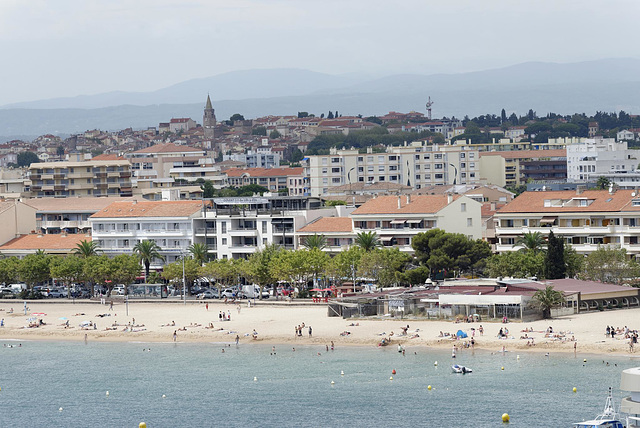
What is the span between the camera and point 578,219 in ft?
261

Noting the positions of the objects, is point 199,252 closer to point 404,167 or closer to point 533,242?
point 533,242

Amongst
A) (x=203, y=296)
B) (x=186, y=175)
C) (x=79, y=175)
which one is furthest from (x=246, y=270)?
(x=186, y=175)

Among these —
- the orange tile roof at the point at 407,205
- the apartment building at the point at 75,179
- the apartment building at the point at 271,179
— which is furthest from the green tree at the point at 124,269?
the apartment building at the point at 271,179

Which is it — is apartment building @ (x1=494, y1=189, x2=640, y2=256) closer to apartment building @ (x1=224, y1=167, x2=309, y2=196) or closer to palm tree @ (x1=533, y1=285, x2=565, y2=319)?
palm tree @ (x1=533, y1=285, x2=565, y2=319)

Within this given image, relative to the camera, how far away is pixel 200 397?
51969 mm

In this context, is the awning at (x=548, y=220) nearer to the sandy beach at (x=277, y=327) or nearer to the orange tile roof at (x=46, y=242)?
the sandy beach at (x=277, y=327)

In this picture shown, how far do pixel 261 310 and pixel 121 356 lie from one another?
512 inches

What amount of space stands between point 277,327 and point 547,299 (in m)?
15.6

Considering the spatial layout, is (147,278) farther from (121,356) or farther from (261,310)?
(121,356)

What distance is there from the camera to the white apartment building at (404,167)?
517 feet

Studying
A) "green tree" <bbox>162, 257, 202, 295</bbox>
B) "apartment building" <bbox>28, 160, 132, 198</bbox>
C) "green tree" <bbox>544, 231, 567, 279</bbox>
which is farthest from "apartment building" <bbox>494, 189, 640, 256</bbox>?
"apartment building" <bbox>28, 160, 132, 198</bbox>

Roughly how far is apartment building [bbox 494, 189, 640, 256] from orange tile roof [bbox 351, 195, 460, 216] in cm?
447

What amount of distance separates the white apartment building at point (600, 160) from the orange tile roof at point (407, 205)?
6908cm

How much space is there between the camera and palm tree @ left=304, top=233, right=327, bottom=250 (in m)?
82.7
